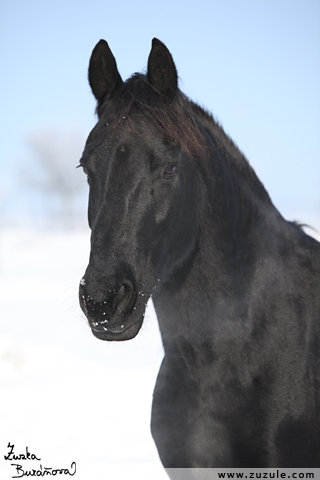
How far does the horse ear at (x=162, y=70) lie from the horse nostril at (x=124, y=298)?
1.30 metres

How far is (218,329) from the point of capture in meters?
3.10

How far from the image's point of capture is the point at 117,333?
2.58 meters

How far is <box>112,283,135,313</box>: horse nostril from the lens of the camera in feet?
8.25

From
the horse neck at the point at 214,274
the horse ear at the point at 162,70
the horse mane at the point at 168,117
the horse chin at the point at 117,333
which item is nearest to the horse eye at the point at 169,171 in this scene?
the horse mane at the point at 168,117

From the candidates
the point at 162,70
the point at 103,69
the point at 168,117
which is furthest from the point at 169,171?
the point at 103,69

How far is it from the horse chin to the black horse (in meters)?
0.02

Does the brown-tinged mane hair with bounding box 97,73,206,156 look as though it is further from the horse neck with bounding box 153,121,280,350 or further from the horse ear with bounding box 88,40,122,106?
the horse neck with bounding box 153,121,280,350

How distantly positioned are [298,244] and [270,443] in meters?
1.34

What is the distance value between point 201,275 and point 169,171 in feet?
2.39

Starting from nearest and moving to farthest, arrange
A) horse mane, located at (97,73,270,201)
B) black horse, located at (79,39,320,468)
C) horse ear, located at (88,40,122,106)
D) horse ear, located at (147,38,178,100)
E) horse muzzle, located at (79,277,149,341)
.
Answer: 1. horse muzzle, located at (79,277,149,341)
2. black horse, located at (79,39,320,468)
3. horse mane, located at (97,73,270,201)
4. horse ear, located at (147,38,178,100)
5. horse ear, located at (88,40,122,106)

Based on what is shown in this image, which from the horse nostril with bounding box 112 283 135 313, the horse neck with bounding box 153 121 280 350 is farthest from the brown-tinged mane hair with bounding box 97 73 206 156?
the horse nostril with bounding box 112 283 135 313

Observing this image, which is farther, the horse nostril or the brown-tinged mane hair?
the brown-tinged mane hair

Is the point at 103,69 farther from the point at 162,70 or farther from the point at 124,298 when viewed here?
the point at 124,298

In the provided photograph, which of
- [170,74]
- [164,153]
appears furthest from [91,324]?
[170,74]
